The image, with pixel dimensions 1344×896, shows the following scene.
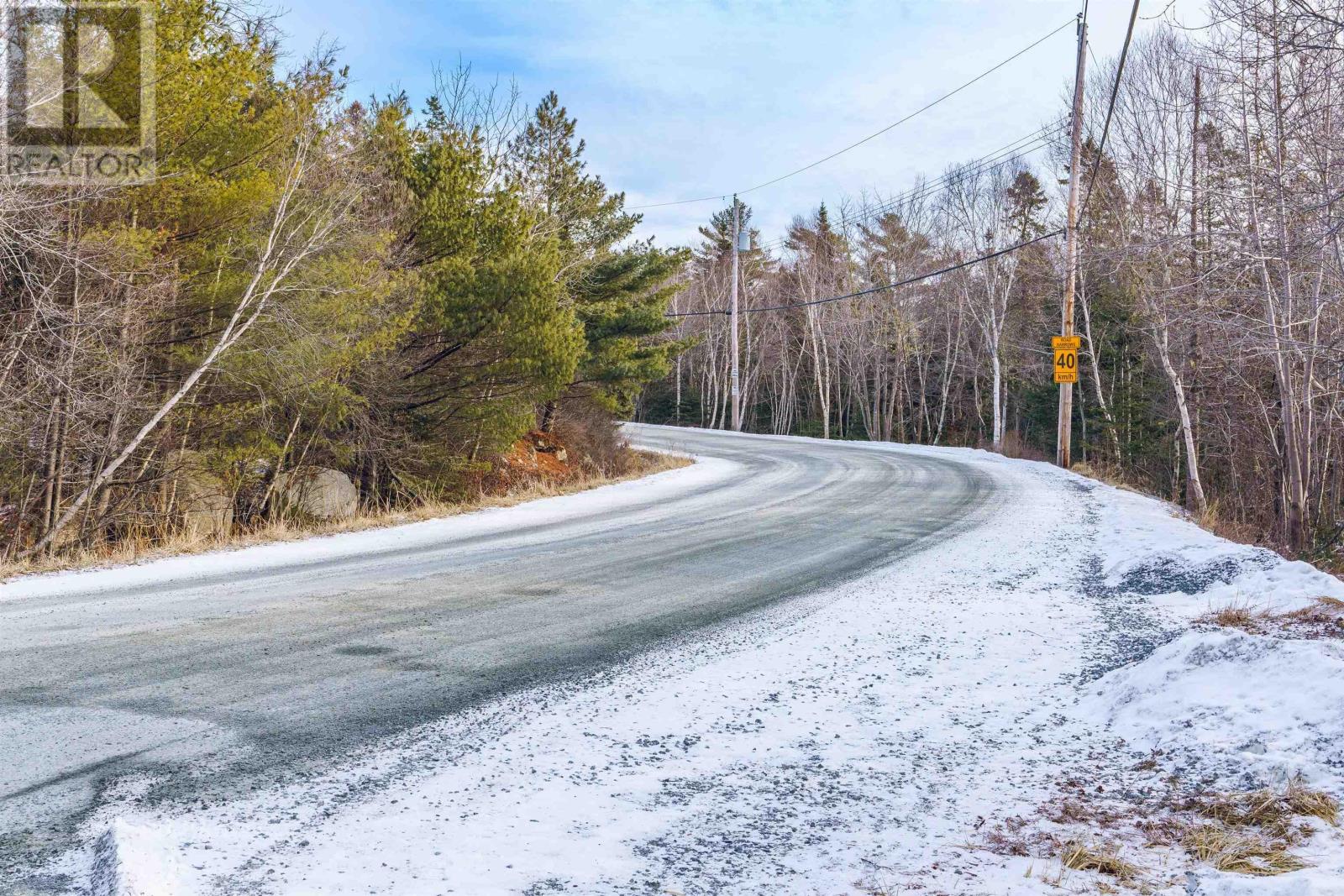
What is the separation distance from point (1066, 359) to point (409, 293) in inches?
564

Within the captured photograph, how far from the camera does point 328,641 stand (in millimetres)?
5547

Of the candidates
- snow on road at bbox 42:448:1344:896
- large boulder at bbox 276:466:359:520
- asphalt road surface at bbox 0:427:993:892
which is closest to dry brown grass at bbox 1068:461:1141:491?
asphalt road surface at bbox 0:427:993:892

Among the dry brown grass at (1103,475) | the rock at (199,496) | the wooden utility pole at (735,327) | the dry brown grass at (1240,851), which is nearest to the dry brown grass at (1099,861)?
the dry brown grass at (1240,851)

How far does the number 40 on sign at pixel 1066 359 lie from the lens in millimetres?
20219

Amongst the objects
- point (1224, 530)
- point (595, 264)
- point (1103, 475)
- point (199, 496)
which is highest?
point (595, 264)

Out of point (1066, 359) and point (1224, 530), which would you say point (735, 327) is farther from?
point (1224, 530)

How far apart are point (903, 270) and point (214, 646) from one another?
144ft

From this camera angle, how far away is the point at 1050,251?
34.0 meters

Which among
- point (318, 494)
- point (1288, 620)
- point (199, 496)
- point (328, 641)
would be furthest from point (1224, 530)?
point (199, 496)

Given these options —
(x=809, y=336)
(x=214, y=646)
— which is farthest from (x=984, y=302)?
(x=214, y=646)

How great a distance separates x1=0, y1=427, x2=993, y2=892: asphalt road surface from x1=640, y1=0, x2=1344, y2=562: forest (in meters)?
5.14

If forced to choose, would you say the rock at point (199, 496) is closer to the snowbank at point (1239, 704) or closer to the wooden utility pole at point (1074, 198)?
the snowbank at point (1239, 704)

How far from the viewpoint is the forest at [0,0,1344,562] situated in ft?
32.1

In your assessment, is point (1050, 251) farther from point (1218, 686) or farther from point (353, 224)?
point (1218, 686)
